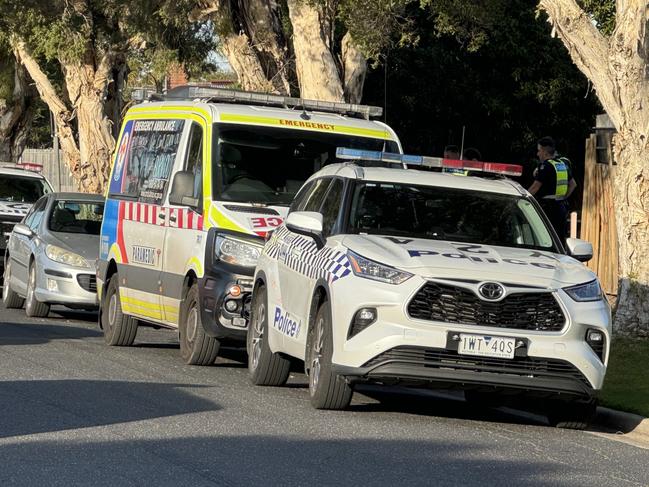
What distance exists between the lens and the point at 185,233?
13977 millimetres

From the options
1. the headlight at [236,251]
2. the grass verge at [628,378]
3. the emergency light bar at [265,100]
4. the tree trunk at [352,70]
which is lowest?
the grass verge at [628,378]

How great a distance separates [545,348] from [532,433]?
0.69 metres

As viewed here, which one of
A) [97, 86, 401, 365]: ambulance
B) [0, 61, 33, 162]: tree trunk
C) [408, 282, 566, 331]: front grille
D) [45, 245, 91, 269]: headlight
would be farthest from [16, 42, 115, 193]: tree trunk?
[408, 282, 566, 331]: front grille

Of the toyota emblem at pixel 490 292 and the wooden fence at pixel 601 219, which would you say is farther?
the wooden fence at pixel 601 219

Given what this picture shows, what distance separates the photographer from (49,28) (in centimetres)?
3238

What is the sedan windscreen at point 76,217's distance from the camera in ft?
66.1

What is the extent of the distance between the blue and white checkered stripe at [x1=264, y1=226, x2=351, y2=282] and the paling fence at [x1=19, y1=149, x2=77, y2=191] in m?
39.8

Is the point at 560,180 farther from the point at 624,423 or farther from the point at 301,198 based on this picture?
the point at 624,423

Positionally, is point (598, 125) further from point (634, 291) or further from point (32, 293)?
point (32, 293)

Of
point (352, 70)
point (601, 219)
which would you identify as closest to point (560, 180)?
point (601, 219)

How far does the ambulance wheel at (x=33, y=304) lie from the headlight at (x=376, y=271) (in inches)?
376

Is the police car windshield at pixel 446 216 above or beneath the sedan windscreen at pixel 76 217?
above

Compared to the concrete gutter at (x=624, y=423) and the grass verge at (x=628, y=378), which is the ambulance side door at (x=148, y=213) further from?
the concrete gutter at (x=624, y=423)

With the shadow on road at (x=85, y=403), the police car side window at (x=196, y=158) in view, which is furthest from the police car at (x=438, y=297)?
the police car side window at (x=196, y=158)
